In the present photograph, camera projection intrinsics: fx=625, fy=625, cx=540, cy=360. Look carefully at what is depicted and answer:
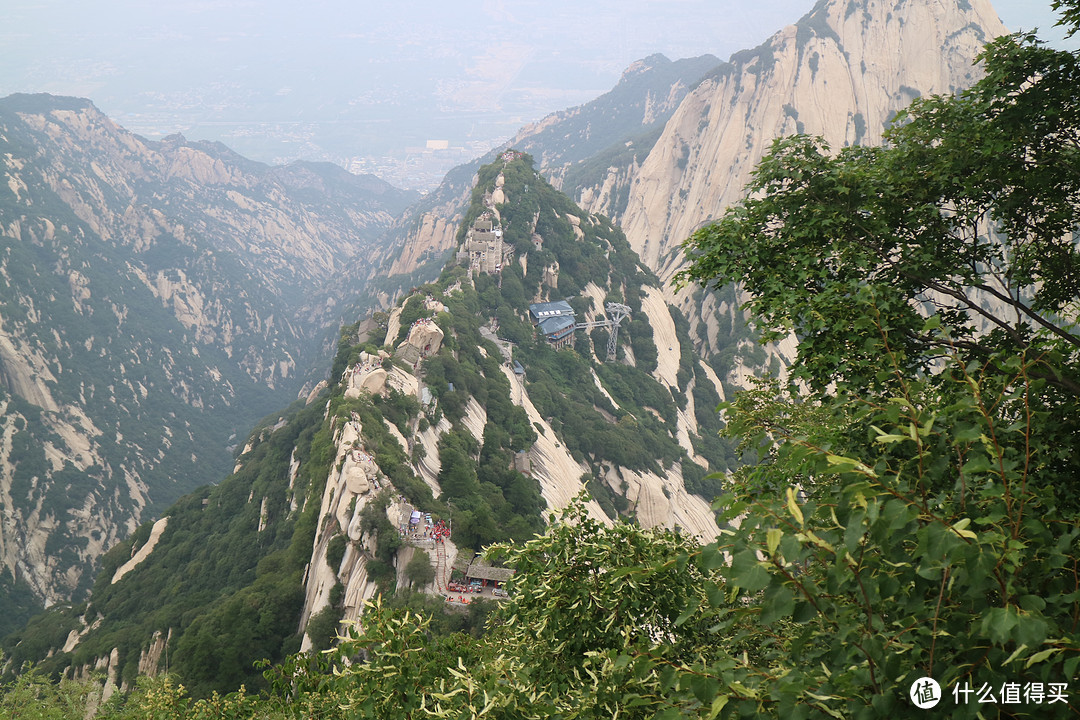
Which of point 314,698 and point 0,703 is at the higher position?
point 314,698

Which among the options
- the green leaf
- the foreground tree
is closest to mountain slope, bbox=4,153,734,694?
the foreground tree

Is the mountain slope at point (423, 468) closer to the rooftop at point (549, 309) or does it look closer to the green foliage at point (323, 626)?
the green foliage at point (323, 626)

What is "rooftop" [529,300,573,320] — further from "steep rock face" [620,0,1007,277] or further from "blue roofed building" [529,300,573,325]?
"steep rock face" [620,0,1007,277]

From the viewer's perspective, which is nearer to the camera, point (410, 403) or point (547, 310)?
point (410, 403)

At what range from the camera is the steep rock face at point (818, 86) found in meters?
134

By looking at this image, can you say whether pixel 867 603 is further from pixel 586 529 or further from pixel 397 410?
pixel 397 410

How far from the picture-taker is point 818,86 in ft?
455

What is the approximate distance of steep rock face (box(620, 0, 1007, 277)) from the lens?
134m

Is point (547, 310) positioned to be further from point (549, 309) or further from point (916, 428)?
point (916, 428)

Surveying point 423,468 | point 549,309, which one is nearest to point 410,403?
point 423,468

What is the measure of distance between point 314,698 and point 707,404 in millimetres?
87945

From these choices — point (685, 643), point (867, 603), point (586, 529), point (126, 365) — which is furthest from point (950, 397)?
point (126, 365)

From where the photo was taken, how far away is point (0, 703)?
26406 millimetres

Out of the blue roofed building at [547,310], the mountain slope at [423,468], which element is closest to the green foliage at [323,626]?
the mountain slope at [423,468]
